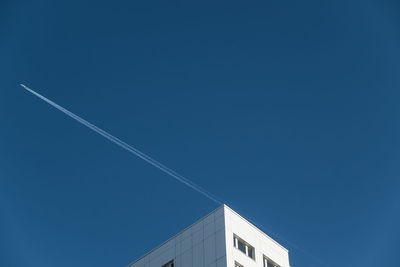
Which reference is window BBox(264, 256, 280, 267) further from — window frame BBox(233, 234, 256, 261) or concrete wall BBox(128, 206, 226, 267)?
concrete wall BBox(128, 206, 226, 267)

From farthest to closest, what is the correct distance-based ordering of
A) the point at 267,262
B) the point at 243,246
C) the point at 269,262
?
the point at 269,262 < the point at 267,262 < the point at 243,246

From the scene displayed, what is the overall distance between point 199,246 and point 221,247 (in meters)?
3.98

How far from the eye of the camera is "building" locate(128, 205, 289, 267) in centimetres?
10712

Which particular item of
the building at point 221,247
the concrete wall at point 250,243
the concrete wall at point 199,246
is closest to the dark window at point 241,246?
the building at point 221,247

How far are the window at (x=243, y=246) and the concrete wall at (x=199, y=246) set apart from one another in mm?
2539

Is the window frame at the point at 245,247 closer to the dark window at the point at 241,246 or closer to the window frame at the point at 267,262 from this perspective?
the dark window at the point at 241,246

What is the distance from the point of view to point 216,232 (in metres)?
109

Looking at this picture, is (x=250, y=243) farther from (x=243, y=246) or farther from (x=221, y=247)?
(x=221, y=247)

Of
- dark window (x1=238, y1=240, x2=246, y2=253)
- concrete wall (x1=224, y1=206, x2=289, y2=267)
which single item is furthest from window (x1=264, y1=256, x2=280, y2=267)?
dark window (x1=238, y1=240, x2=246, y2=253)

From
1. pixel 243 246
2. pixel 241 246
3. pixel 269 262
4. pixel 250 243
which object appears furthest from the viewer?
pixel 269 262

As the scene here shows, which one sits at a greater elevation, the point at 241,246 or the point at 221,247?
the point at 241,246

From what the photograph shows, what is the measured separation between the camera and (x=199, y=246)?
360 ft

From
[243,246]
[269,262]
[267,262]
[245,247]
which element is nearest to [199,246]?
[243,246]

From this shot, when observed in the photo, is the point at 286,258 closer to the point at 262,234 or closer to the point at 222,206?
the point at 262,234
